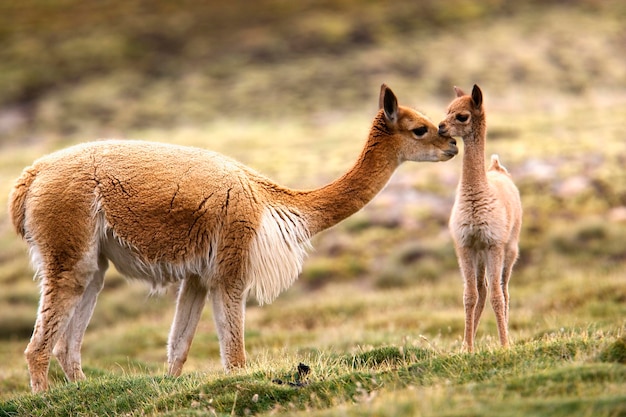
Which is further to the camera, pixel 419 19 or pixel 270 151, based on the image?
pixel 419 19

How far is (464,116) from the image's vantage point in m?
8.16

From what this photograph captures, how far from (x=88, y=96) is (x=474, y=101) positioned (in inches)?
1543

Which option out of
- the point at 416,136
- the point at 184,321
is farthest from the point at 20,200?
the point at 416,136

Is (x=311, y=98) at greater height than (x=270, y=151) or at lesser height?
greater

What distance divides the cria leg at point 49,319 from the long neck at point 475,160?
3.90 m

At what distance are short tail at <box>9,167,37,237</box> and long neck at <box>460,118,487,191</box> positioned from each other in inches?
167

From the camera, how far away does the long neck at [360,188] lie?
8.31 metres

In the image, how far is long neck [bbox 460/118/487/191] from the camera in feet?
26.5

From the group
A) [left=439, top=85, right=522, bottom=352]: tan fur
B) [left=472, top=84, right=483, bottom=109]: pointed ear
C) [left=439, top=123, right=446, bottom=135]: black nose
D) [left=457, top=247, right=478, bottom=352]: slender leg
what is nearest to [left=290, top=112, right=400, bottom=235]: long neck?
[left=439, top=123, right=446, bottom=135]: black nose

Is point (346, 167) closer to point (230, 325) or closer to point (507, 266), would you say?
point (507, 266)

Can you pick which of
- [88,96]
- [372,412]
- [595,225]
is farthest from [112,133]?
[372,412]

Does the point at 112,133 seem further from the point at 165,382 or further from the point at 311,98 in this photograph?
the point at 165,382

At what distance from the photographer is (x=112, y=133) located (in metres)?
36.8

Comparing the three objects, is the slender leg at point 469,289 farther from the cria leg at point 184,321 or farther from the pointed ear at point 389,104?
the cria leg at point 184,321
